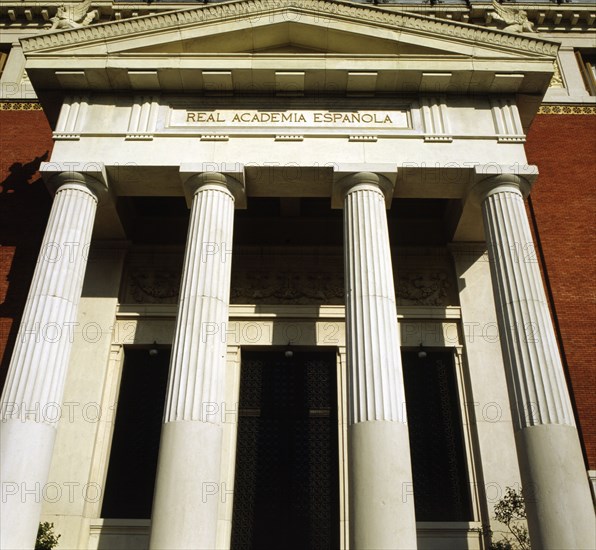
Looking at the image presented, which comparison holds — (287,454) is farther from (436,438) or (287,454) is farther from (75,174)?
(75,174)

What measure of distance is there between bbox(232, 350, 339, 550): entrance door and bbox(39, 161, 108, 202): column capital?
21.8 feet

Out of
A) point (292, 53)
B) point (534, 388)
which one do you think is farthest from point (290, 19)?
point (534, 388)

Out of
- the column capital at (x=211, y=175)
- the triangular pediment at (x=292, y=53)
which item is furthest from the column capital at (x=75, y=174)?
the triangular pediment at (x=292, y=53)

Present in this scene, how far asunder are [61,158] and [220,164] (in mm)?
4096

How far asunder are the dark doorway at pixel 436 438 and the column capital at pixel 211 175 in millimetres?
7467

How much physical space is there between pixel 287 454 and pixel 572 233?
37.3 feet

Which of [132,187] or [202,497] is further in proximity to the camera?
[132,187]

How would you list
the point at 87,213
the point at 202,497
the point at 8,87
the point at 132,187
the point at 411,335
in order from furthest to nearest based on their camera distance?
the point at 8,87 < the point at 411,335 < the point at 132,187 < the point at 87,213 < the point at 202,497

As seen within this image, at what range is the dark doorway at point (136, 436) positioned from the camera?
1702cm

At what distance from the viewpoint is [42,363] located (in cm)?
1367

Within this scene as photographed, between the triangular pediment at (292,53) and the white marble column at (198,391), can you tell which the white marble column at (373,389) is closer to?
the white marble column at (198,391)

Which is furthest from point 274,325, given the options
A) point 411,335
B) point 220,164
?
point 220,164

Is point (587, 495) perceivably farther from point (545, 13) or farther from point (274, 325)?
point (545, 13)

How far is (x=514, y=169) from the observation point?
16.0 m
